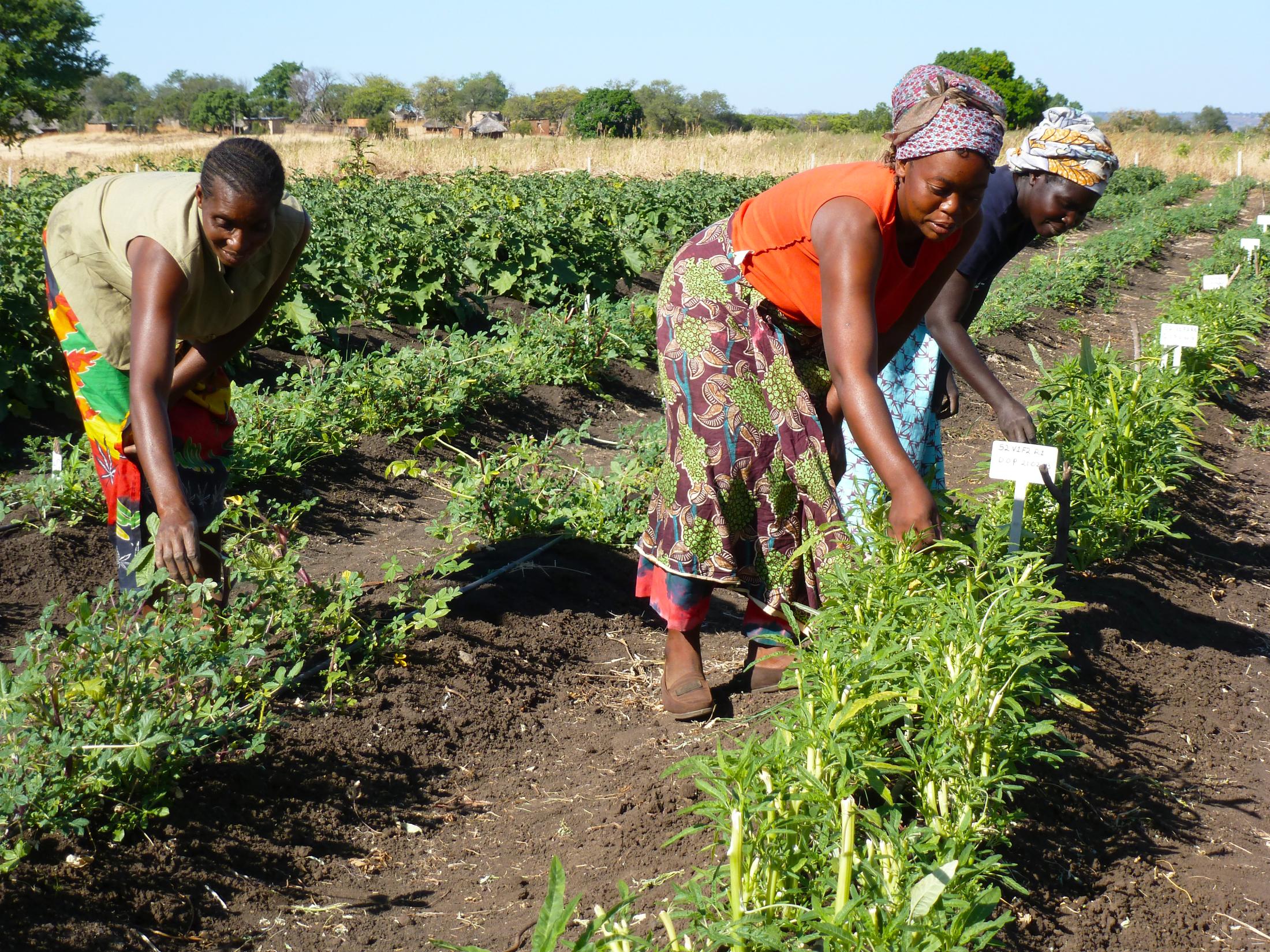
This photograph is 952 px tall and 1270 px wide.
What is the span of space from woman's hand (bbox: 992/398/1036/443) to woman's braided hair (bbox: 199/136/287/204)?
1.90 meters

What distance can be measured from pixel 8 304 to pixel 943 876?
4419mm

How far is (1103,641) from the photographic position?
10.6 feet

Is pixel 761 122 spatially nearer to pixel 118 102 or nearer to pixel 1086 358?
pixel 118 102

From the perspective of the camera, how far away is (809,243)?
7.50 feet

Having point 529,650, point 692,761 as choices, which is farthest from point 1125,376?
point 692,761

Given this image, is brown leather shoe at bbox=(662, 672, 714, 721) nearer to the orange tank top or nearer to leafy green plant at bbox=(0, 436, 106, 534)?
the orange tank top

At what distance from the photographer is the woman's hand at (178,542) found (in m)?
2.06

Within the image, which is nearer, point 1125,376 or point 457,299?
point 1125,376

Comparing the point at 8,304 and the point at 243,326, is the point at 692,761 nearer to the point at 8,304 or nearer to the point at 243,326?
the point at 243,326

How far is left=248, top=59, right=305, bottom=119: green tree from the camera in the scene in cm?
6431

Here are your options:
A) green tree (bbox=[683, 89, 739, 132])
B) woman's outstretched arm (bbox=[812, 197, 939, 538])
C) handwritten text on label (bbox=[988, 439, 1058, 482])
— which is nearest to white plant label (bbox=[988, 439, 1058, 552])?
handwritten text on label (bbox=[988, 439, 1058, 482])

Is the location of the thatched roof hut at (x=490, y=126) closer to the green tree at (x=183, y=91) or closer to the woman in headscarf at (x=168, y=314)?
the green tree at (x=183, y=91)

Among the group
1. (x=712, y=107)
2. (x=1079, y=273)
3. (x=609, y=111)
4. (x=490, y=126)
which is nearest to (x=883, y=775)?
(x=1079, y=273)

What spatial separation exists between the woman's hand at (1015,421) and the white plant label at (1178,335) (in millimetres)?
2543
